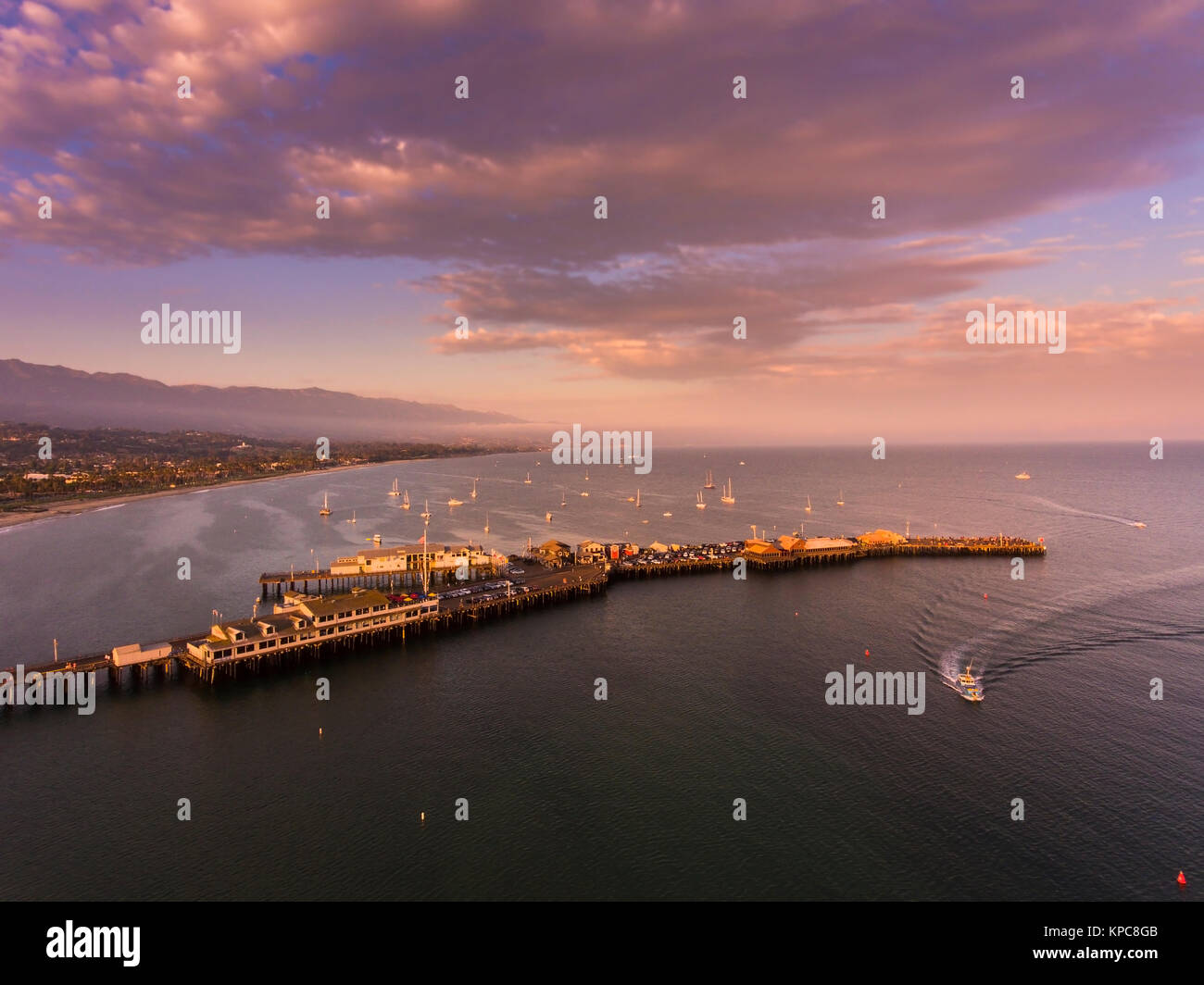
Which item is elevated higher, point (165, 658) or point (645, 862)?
point (165, 658)

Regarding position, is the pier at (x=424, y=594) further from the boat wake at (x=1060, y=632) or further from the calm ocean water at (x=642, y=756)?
the boat wake at (x=1060, y=632)

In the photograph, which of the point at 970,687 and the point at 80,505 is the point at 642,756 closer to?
the point at 970,687

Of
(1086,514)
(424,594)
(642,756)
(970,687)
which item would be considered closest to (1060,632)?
(970,687)

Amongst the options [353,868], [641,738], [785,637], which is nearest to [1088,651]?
[785,637]

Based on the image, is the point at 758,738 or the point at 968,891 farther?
the point at 758,738

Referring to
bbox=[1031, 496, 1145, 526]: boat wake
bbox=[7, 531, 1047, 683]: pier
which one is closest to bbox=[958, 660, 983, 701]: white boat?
bbox=[7, 531, 1047, 683]: pier

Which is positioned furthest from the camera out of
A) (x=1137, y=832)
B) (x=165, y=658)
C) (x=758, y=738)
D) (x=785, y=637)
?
(x=785, y=637)
